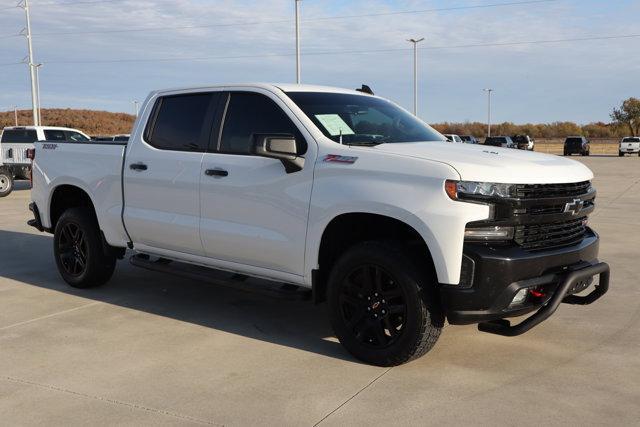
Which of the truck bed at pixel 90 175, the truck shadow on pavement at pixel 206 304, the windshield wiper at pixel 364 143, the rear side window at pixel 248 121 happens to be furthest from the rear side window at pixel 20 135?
the windshield wiper at pixel 364 143

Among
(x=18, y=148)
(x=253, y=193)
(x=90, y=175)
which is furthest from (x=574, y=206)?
(x=18, y=148)

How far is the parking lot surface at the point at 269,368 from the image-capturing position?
376 centimetres

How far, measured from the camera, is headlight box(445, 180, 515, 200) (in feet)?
13.1

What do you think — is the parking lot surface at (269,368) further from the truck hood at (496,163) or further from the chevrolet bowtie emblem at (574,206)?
the truck hood at (496,163)

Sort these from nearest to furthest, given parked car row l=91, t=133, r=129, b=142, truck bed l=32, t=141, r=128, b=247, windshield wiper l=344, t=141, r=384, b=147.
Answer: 1. windshield wiper l=344, t=141, r=384, b=147
2. truck bed l=32, t=141, r=128, b=247
3. parked car row l=91, t=133, r=129, b=142

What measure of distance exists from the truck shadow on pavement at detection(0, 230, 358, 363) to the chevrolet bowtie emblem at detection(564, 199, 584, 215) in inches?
69.8

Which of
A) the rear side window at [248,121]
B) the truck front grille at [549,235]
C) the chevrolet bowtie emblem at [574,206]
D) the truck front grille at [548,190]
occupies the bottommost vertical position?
the truck front grille at [549,235]

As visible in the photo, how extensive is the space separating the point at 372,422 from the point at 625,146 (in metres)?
53.0

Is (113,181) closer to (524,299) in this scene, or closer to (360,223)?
(360,223)

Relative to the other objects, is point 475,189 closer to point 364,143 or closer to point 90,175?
point 364,143

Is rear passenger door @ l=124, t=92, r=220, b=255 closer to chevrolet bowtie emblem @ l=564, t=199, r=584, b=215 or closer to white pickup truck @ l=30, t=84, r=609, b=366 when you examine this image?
white pickup truck @ l=30, t=84, r=609, b=366

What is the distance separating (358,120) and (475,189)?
4.77ft

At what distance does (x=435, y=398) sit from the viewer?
3973mm

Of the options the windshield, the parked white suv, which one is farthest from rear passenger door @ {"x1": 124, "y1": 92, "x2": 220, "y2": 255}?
the parked white suv
